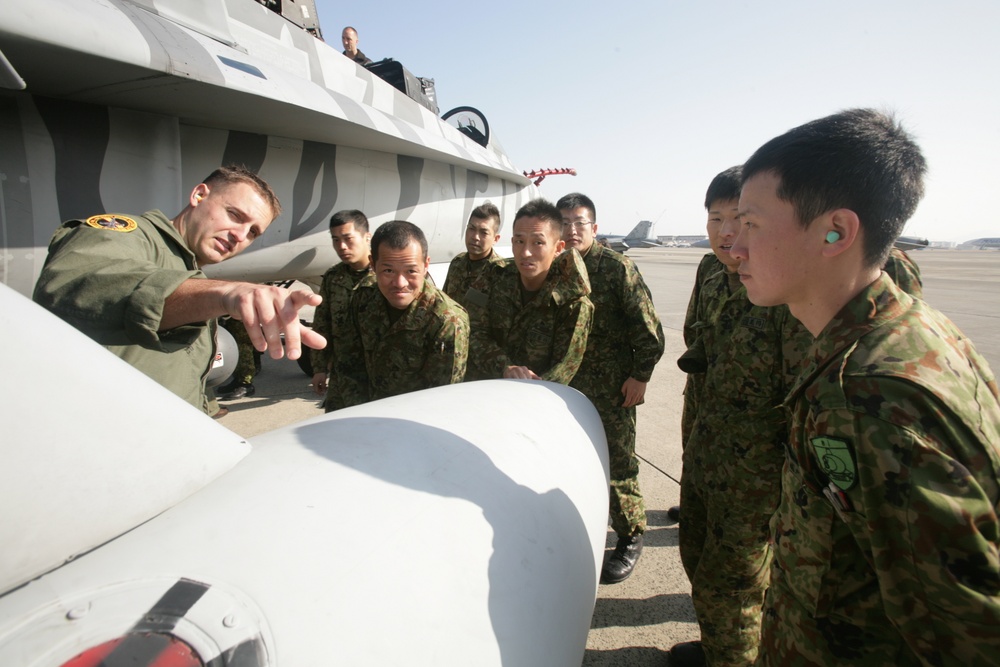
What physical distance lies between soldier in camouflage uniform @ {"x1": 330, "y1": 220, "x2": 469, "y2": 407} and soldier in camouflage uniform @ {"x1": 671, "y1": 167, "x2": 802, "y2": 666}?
1074 millimetres

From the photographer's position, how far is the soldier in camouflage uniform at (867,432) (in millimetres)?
708

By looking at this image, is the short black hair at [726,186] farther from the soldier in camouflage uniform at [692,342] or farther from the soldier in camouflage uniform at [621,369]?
the soldier in camouflage uniform at [621,369]

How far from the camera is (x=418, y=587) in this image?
33.8 inches

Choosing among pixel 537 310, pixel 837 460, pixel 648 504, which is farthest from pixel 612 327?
pixel 837 460

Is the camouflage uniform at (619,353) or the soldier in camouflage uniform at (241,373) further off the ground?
the camouflage uniform at (619,353)

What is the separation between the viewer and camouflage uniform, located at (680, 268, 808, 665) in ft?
5.36

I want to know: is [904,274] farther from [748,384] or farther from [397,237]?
[397,237]

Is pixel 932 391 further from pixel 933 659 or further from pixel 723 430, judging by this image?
pixel 723 430

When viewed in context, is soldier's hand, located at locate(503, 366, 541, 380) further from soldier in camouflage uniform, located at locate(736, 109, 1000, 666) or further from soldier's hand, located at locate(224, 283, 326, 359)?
soldier's hand, located at locate(224, 283, 326, 359)

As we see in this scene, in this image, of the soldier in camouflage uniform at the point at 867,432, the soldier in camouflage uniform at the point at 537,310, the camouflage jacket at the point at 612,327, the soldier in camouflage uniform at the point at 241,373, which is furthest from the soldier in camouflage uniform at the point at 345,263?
the soldier in camouflage uniform at the point at 867,432

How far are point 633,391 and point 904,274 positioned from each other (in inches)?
49.0

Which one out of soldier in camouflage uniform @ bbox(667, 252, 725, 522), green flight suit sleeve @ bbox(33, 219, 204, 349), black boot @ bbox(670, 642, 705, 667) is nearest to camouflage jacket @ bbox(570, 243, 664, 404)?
soldier in camouflage uniform @ bbox(667, 252, 725, 522)

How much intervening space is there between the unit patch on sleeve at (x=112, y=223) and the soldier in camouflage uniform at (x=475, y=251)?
8.36 feet

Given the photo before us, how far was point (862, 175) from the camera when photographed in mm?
942
